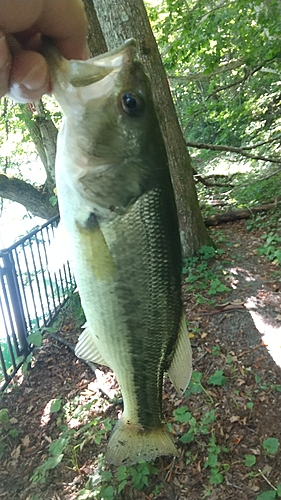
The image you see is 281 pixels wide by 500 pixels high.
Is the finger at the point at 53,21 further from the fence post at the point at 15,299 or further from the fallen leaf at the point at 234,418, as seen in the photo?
the fence post at the point at 15,299

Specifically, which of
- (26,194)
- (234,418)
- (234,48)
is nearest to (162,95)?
(26,194)

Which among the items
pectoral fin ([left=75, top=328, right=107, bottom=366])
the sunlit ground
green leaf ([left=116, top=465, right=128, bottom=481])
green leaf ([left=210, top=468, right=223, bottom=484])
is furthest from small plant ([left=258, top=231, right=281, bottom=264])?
pectoral fin ([left=75, top=328, right=107, bottom=366])

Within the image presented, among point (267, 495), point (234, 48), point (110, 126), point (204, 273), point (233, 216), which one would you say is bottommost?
point (267, 495)

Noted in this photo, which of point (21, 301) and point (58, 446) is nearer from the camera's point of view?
point (58, 446)

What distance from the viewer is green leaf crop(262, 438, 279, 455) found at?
331 centimetres

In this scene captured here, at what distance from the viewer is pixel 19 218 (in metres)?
13.9

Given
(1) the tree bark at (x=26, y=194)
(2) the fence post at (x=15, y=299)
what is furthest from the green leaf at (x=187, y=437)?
(1) the tree bark at (x=26, y=194)

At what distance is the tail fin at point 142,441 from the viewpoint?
6.35 feet

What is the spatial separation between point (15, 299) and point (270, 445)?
124 inches

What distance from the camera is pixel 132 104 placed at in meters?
1.42

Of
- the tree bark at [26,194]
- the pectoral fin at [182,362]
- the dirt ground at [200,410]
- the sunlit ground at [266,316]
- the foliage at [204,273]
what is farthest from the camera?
the tree bark at [26,194]

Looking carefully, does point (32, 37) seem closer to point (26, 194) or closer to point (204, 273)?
point (204, 273)

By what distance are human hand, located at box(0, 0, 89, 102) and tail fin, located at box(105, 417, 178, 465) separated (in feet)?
4.89

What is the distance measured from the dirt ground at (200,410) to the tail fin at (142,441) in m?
1.37
